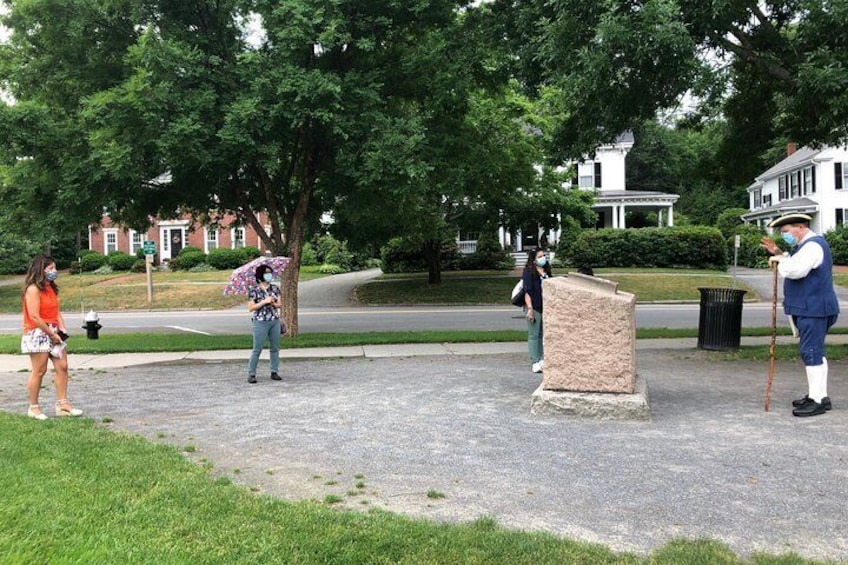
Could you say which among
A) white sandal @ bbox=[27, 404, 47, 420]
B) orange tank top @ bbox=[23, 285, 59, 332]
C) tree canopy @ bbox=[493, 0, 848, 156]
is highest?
tree canopy @ bbox=[493, 0, 848, 156]

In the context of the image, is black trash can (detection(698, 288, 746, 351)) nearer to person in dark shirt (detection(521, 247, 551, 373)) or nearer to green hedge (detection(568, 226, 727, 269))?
person in dark shirt (detection(521, 247, 551, 373))

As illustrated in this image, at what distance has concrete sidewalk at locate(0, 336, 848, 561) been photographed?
410 cm

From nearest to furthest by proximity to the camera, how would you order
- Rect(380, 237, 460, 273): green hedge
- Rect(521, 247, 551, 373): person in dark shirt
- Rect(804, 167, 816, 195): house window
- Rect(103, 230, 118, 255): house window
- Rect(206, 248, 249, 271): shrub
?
1. Rect(521, 247, 551, 373): person in dark shirt
2. Rect(380, 237, 460, 273): green hedge
3. Rect(206, 248, 249, 271): shrub
4. Rect(804, 167, 816, 195): house window
5. Rect(103, 230, 118, 255): house window

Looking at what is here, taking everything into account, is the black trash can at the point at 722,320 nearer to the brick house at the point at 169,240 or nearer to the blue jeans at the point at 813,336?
the blue jeans at the point at 813,336

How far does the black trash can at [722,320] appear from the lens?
11742 millimetres

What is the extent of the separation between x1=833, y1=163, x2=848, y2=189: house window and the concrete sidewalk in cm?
3911

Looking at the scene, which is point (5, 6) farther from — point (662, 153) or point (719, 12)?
point (662, 153)

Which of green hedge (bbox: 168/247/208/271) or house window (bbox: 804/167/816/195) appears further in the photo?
house window (bbox: 804/167/816/195)

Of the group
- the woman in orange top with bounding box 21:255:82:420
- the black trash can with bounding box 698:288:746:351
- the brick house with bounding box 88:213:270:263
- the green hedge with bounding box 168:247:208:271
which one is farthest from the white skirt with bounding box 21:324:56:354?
the brick house with bounding box 88:213:270:263

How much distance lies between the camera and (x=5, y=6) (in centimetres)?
1346

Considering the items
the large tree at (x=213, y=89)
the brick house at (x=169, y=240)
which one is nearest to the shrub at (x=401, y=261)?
the brick house at (x=169, y=240)

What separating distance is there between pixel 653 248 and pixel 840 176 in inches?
643

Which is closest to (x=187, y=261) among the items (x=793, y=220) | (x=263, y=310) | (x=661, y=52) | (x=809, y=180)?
(x=263, y=310)

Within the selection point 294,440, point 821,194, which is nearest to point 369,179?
point 294,440
